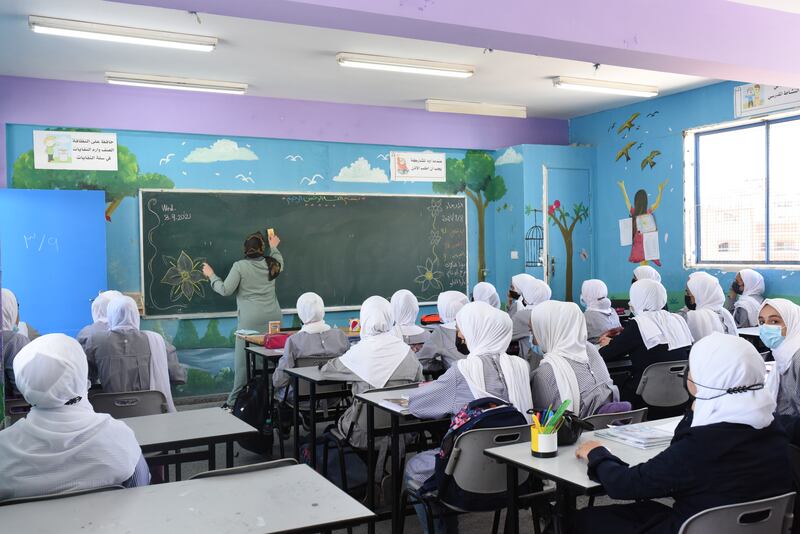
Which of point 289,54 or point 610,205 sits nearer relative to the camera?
point 289,54

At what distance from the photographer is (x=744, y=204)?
7.25 meters

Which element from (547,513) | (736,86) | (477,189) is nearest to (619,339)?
(547,513)

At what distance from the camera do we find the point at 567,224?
8.86 meters

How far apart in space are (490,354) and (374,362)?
1023 mm

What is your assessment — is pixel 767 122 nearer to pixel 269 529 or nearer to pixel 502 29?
pixel 502 29

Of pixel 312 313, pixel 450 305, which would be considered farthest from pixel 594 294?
pixel 312 313

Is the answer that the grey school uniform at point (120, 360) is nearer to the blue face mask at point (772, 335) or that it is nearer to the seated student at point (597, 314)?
the seated student at point (597, 314)

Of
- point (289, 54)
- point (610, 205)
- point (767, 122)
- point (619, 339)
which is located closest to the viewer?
point (619, 339)

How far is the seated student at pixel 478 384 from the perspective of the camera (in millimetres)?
3100

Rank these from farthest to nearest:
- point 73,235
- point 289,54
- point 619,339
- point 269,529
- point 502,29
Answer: point 73,235, point 289,54, point 619,339, point 502,29, point 269,529

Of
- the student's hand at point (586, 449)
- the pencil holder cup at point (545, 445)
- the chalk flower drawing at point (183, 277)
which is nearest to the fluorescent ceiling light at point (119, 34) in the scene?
the chalk flower drawing at point (183, 277)

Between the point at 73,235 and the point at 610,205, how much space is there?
5867mm

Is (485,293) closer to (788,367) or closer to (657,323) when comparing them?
(657,323)

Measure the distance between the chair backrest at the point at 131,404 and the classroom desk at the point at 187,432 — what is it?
15.3 inches
